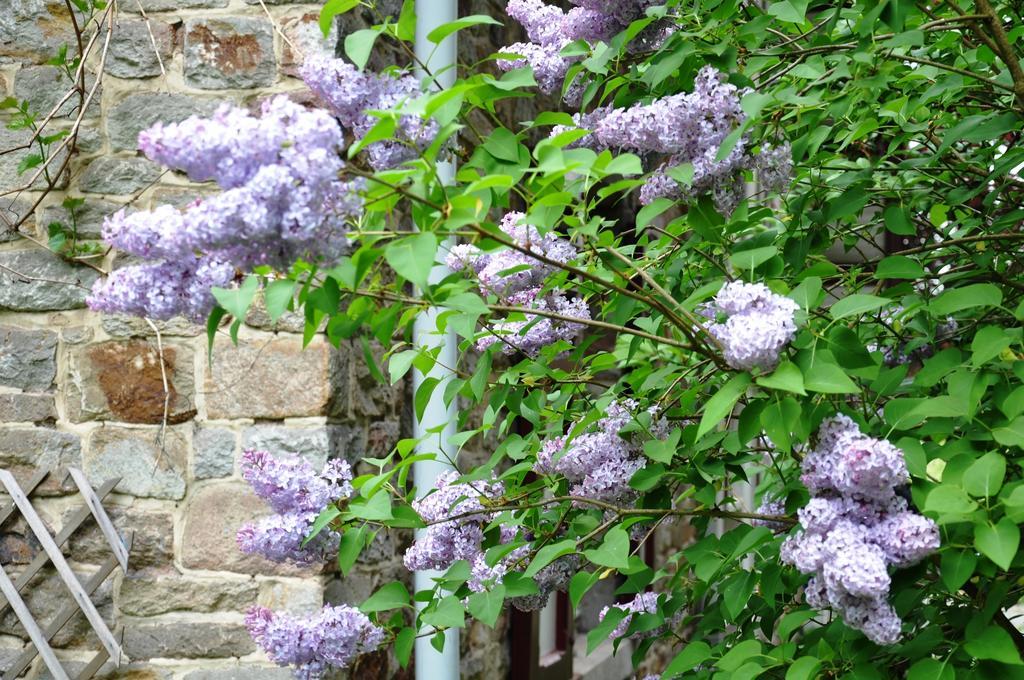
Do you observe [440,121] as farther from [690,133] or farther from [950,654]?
[950,654]

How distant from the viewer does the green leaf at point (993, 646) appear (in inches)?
54.6

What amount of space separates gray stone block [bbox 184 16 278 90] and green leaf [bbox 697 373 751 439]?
73.6 inches

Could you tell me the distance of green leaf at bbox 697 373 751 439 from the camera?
131cm

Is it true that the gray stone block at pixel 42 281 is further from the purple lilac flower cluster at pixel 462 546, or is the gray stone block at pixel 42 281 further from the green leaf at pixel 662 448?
the green leaf at pixel 662 448

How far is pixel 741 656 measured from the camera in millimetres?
1579

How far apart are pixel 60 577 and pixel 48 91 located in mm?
1272

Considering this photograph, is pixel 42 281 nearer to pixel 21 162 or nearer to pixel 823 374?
pixel 21 162

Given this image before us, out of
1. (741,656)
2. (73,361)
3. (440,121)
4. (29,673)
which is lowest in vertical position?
(29,673)

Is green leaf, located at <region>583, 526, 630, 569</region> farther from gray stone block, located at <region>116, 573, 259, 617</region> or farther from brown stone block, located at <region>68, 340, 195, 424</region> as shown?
brown stone block, located at <region>68, 340, 195, 424</region>

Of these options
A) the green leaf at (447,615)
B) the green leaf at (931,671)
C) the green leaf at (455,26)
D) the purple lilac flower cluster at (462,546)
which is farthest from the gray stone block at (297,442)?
the green leaf at (931,671)

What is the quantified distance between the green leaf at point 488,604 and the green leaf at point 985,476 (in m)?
0.67

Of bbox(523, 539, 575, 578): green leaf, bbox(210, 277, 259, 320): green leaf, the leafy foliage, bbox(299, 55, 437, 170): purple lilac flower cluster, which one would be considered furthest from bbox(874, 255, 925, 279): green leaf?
bbox(210, 277, 259, 320): green leaf

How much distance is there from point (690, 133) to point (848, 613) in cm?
68

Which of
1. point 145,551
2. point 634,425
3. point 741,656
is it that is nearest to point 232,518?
point 145,551
